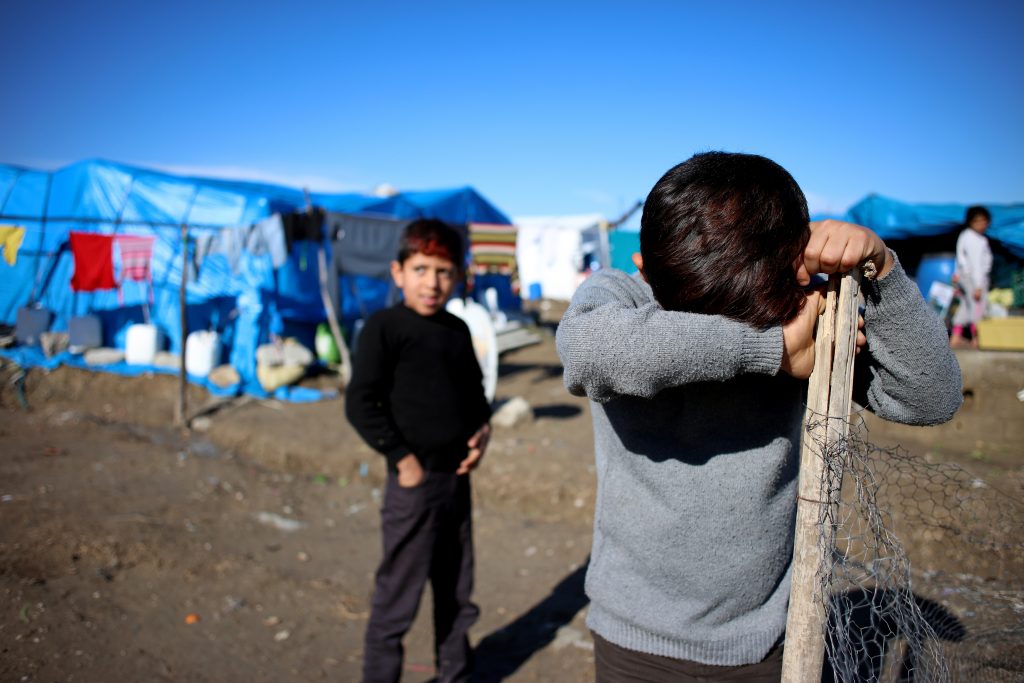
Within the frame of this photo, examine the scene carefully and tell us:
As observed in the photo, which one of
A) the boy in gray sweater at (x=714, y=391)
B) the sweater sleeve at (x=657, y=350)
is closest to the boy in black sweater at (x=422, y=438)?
the boy in gray sweater at (x=714, y=391)

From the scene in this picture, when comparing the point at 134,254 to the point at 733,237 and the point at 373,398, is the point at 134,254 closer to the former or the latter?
the point at 373,398

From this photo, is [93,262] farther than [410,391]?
Yes

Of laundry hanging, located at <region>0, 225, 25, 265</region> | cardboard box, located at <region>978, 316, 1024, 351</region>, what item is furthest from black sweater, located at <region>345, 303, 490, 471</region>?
laundry hanging, located at <region>0, 225, 25, 265</region>

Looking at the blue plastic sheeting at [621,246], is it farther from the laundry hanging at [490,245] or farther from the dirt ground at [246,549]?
the dirt ground at [246,549]

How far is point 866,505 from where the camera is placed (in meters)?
1.25

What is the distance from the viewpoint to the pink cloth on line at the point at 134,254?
30.4ft

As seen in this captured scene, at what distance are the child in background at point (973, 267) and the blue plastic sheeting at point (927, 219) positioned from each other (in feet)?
2.53

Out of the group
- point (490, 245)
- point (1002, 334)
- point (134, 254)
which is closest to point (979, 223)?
point (1002, 334)

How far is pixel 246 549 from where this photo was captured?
15.5ft

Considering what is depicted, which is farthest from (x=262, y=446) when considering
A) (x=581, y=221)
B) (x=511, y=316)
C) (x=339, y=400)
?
(x=581, y=221)

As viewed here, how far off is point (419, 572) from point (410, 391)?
29.5 inches

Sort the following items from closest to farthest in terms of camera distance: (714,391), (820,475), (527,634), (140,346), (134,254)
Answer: (820,475) → (714,391) → (527,634) → (134,254) → (140,346)

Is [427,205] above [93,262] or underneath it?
above

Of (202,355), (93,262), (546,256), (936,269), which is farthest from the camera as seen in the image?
(546,256)
